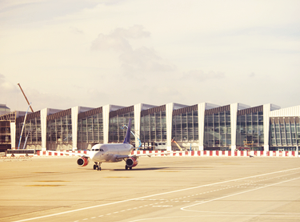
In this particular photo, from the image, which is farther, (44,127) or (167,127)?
(44,127)

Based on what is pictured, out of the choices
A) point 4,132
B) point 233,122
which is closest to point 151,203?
point 233,122

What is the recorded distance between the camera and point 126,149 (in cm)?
5438

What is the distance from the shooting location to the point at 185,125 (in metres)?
128

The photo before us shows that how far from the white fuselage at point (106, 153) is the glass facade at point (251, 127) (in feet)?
243

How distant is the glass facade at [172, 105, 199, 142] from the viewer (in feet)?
416

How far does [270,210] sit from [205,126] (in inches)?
4276

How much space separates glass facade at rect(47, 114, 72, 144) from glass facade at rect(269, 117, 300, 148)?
208 ft

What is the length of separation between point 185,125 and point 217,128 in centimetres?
972

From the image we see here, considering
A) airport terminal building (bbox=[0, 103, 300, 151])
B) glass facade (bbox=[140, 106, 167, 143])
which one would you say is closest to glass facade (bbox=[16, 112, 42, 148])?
airport terminal building (bbox=[0, 103, 300, 151])

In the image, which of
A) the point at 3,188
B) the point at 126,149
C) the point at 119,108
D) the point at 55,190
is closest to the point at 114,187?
the point at 55,190

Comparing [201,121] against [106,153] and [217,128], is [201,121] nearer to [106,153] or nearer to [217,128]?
[217,128]

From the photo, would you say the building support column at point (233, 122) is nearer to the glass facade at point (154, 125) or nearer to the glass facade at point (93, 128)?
the glass facade at point (154, 125)

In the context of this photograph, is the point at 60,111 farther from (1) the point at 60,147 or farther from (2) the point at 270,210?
(2) the point at 270,210

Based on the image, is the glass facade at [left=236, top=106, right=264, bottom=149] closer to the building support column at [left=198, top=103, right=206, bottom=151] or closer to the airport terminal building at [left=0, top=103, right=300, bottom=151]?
the airport terminal building at [left=0, top=103, right=300, bottom=151]
